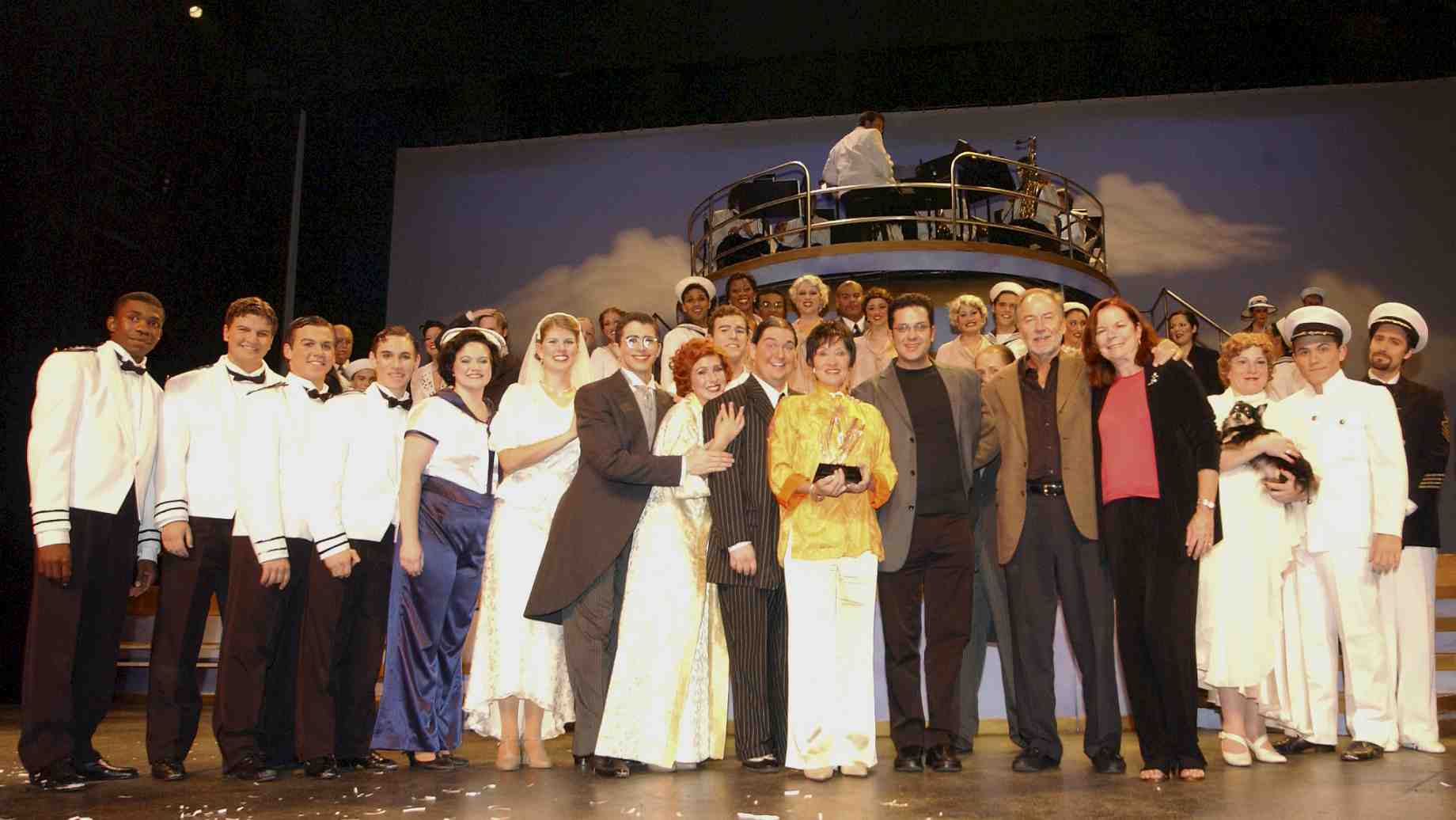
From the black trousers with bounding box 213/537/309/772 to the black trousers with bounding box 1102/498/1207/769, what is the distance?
2928 mm

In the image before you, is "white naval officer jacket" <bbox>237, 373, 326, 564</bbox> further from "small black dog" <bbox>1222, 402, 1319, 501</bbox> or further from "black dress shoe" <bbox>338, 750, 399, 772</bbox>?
"small black dog" <bbox>1222, 402, 1319, 501</bbox>

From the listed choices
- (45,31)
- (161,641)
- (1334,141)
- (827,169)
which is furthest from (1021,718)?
(1334,141)

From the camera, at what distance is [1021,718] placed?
3.95 meters

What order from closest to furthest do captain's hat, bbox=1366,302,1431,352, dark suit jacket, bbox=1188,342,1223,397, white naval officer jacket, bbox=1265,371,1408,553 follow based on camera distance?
white naval officer jacket, bbox=1265,371,1408,553 → captain's hat, bbox=1366,302,1431,352 → dark suit jacket, bbox=1188,342,1223,397

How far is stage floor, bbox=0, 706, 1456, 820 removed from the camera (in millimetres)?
3055

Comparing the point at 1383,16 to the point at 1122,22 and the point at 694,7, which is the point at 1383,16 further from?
the point at 694,7

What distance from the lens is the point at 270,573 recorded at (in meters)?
3.97

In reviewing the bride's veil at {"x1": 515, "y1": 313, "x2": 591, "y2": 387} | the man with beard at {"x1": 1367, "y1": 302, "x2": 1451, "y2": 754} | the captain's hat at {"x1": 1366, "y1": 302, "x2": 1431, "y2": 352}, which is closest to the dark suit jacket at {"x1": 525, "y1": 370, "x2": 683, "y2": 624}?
the bride's veil at {"x1": 515, "y1": 313, "x2": 591, "y2": 387}

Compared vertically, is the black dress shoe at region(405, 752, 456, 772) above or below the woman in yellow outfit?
below

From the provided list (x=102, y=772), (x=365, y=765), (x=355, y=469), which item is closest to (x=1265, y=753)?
(x=365, y=765)

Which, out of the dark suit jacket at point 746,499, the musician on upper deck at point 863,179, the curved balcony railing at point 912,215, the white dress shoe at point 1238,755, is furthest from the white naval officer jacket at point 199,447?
the musician on upper deck at point 863,179

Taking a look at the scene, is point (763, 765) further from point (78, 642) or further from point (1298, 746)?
point (78, 642)

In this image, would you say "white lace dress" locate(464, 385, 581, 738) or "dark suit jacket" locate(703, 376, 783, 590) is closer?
"dark suit jacket" locate(703, 376, 783, 590)

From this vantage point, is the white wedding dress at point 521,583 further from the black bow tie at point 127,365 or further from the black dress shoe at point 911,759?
the black bow tie at point 127,365
